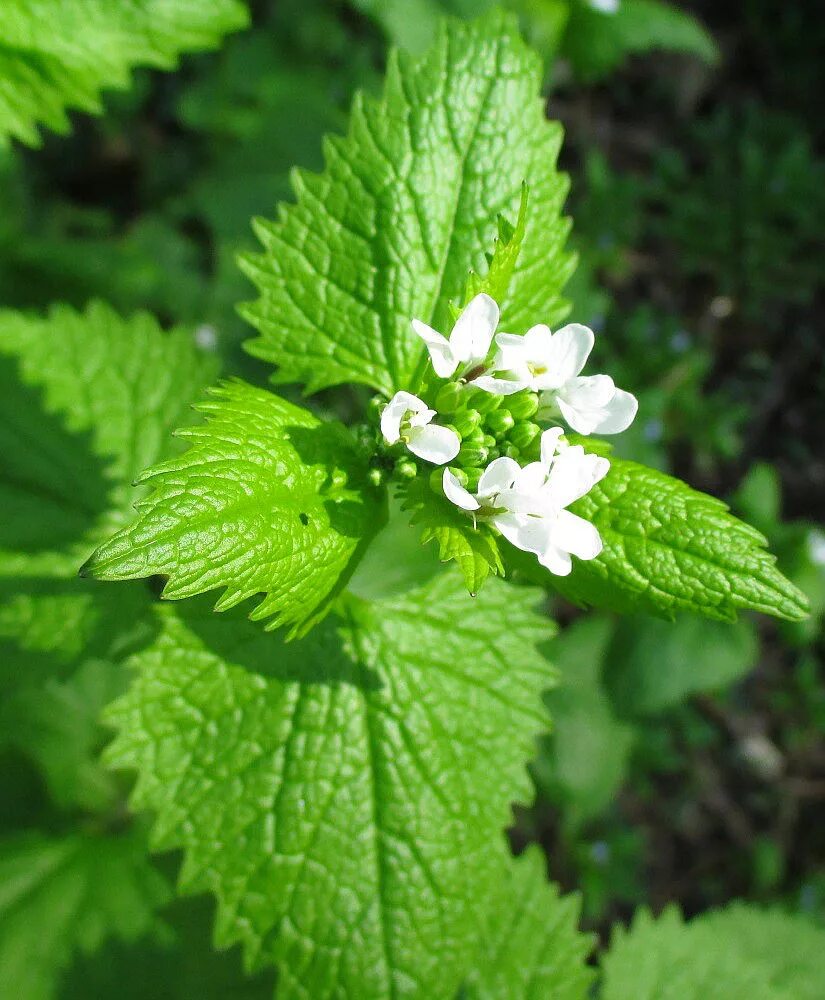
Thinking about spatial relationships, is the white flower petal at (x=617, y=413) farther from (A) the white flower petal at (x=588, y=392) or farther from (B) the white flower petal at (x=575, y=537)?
(B) the white flower petal at (x=575, y=537)

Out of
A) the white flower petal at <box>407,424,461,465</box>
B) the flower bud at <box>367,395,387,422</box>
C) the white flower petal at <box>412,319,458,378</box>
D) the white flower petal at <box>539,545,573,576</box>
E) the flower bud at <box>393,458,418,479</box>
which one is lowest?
the white flower petal at <box>539,545,573,576</box>

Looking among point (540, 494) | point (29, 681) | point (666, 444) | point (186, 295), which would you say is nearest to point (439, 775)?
point (540, 494)

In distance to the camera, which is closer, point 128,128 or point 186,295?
point 186,295

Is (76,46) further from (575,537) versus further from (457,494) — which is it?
(575,537)

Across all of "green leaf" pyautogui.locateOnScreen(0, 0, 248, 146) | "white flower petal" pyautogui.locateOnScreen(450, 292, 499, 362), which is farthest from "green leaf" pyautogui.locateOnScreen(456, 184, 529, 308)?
"green leaf" pyautogui.locateOnScreen(0, 0, 248, 146)

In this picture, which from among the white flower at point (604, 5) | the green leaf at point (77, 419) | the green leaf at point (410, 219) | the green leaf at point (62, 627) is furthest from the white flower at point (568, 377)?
the white flower at point (604, 5)

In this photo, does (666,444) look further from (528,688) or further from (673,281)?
(528,688)

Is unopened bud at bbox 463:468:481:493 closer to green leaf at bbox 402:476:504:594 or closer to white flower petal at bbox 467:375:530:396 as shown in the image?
green leaf at bbox 402:476:504:594
